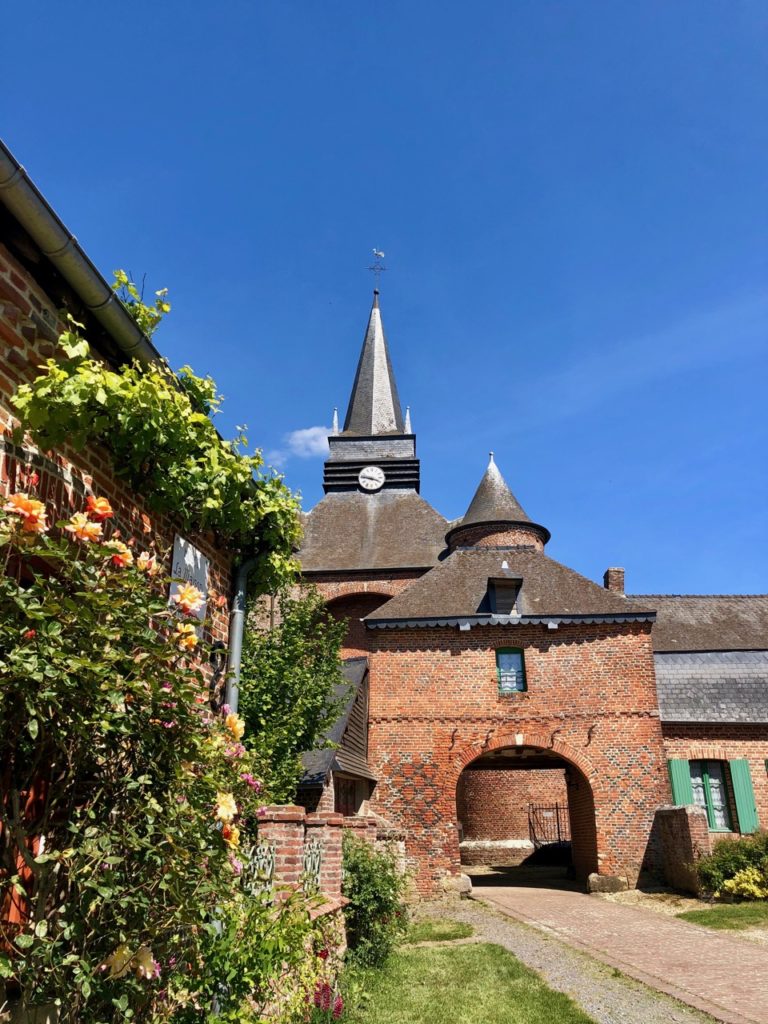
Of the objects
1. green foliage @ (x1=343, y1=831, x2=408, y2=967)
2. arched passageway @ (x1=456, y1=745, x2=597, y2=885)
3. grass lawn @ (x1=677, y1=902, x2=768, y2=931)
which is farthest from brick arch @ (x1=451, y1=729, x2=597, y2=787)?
green foliage @ (x1=343, y1=831, x2=408, y2=967)

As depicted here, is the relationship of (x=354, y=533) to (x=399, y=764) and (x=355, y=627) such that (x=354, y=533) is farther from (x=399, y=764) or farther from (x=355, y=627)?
(x=399, y=764)

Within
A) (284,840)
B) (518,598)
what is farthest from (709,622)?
(284,840)

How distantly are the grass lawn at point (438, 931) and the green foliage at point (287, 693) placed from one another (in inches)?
124

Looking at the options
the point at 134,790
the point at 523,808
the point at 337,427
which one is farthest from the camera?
the point at 337,427

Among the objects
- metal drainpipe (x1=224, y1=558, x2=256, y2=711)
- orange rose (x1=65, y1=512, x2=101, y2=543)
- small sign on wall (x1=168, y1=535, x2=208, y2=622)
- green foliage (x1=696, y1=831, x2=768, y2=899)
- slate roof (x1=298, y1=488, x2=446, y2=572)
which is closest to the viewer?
orange rose (x1=65, y1=512, x2=101, y2=543)

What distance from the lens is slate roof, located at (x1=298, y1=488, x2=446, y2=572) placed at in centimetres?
2688

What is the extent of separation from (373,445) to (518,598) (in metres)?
14.6

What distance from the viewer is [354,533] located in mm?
28688

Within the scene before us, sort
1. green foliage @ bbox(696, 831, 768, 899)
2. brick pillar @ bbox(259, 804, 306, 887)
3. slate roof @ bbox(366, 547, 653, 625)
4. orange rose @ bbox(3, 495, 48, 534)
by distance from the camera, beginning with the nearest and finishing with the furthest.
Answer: orange rose @ bbox(3, 495, 48, 534), brick pillar @ bbox(259, 804, 306, 887), green foliage @ bbox(696, 831, 768, 899), slate roof @ bbox(366, 547, 653, 625)

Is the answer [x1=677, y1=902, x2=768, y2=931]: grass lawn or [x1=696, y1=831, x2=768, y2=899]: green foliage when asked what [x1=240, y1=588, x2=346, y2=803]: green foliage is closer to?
[x1=677, y1=902, x2=768, y2=931]: grass lawn

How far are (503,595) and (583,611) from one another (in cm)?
191

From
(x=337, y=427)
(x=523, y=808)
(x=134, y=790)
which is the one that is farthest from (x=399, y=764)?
(x=337, y=427)

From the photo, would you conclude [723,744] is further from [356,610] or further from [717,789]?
[356,610]

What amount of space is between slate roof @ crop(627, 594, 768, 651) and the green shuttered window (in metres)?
4.08
